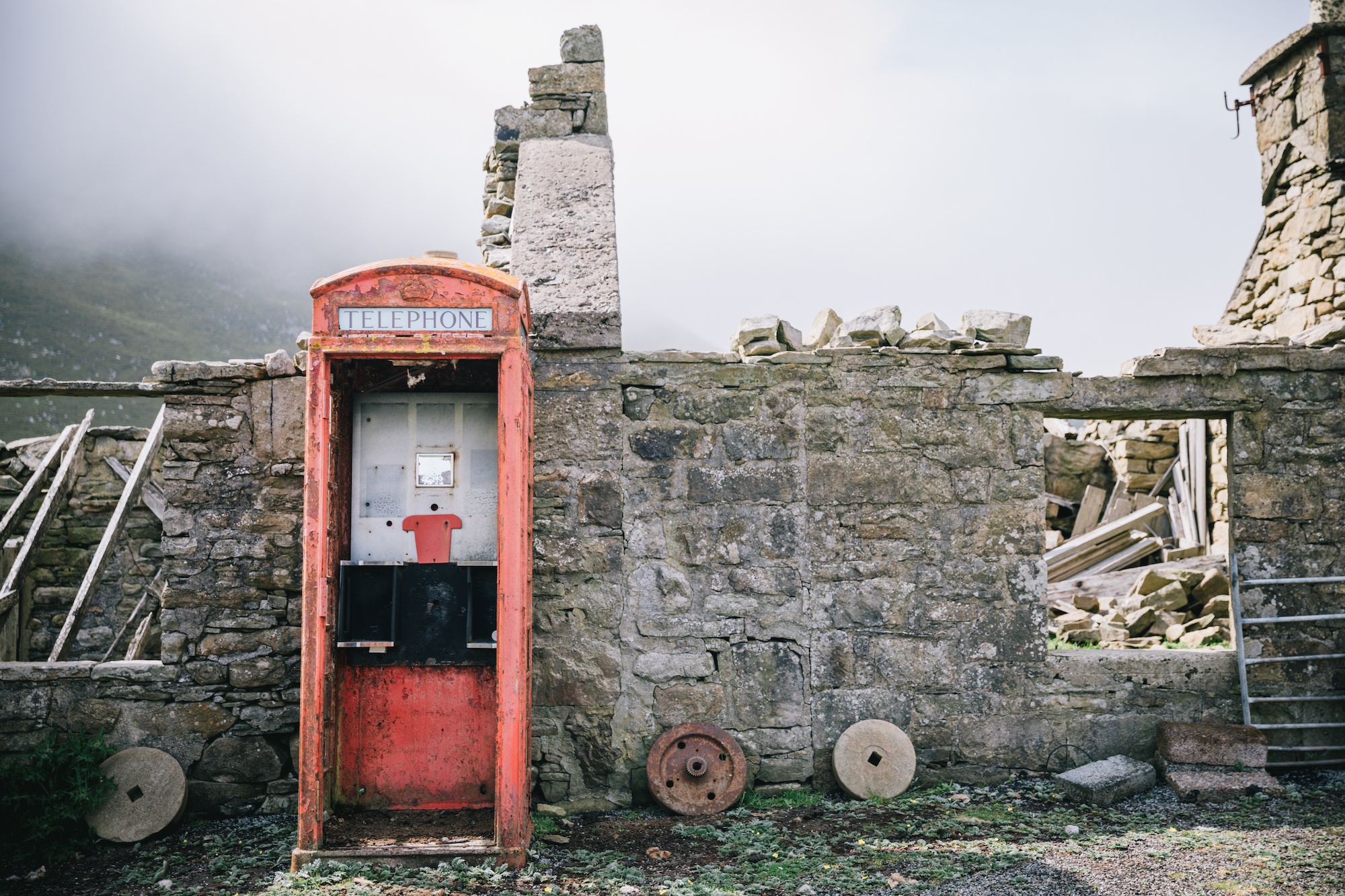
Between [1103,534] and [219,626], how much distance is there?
321 inches

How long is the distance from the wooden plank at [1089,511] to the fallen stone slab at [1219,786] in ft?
17.1

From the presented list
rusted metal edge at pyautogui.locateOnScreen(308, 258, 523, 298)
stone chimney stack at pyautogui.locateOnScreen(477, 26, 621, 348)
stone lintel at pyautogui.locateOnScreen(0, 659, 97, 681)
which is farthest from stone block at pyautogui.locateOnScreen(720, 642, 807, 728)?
stone lintel at pyautogui.locateOnScreen(0, 659, 97, 681)

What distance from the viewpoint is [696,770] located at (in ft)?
14.3

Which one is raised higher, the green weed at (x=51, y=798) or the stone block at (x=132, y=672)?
the stone block at (x=132, y=672)

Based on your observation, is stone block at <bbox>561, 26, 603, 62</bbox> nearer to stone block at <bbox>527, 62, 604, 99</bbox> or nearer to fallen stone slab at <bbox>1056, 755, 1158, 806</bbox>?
stone block at <bbox>527, 62, 604, 99</bbox>

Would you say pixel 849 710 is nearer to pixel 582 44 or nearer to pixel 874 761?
pixel 874 761

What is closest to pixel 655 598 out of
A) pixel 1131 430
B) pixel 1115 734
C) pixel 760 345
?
pixel 760 345

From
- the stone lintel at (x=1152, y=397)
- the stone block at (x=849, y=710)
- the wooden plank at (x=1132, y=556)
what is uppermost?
the stone lintel at (x=1152, y=397)

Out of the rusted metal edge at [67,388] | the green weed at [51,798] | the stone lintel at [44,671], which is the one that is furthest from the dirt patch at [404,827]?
the rusted metal edge at [67,388]

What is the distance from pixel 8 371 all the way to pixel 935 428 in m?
23.9

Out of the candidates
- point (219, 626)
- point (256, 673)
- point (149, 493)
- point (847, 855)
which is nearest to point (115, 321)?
point (149, 493)

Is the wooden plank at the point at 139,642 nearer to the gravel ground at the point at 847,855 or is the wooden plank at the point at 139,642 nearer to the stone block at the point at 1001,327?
the gravel ground at the point at 847,855

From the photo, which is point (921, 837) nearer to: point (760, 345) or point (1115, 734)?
point (1115, 734)

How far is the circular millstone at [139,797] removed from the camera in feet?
13.5
